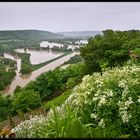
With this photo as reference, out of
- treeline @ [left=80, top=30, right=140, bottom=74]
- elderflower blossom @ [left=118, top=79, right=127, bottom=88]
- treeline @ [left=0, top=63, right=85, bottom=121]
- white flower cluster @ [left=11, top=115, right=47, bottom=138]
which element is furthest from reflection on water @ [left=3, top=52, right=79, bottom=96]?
elderflower blossom @ [left=118, top=79, right=127, bottom=88]

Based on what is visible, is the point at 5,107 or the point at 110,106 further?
the point at 5,107

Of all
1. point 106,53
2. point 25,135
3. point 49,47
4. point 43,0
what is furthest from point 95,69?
point 49,47

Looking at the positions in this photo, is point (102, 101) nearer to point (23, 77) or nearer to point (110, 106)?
point (110, 106)

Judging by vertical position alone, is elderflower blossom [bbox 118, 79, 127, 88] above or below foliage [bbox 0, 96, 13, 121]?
above

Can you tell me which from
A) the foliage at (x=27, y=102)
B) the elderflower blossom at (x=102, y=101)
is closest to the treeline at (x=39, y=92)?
the foliage at (x=27, y=102)

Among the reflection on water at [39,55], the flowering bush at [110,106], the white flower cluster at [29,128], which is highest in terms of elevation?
the flowering bush at [110,106]

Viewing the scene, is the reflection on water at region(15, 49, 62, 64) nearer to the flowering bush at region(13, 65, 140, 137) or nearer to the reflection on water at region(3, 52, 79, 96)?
the reflection on water at region(3, 52, 79, 96)

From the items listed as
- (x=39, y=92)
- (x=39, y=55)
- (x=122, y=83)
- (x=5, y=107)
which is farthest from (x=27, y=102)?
(x=122, y=83)

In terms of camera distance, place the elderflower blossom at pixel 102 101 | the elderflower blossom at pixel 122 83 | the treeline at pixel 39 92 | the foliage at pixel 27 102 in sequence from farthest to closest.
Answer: the treeline at pixel 39 92 < the foliage at pixel 27 102 < the elderflower blossom at pixel 122 83 < the elderflower blossom at pixel 102 101

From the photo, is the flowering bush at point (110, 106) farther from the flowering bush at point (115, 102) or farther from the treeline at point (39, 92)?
the treeline at point (39, 92)
